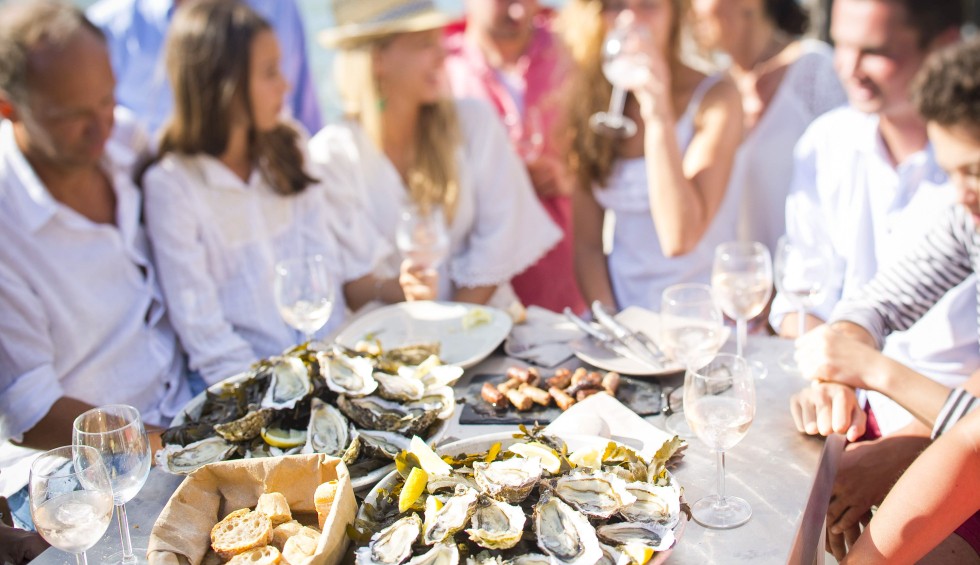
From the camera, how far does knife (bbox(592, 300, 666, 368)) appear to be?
2043 millimetres

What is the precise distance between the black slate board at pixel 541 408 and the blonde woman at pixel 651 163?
42.6 inches

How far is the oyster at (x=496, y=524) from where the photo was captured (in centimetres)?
122

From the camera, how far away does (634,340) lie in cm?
212

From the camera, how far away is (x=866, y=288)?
2.31 meters

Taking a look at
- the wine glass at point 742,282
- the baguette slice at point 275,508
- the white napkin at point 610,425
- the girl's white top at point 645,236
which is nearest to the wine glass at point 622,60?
the girl's white top at point 645,236

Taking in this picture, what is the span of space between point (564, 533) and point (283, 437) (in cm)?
64

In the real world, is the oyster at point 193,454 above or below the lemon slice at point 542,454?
below

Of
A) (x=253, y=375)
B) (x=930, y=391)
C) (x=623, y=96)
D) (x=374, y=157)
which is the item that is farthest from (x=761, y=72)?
(x=253, y=375)

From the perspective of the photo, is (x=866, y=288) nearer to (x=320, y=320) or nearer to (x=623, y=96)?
(x=623, y=96)

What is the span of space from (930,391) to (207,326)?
201 cm

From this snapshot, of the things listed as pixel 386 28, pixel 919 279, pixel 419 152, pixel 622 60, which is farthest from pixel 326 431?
pixel 386 28

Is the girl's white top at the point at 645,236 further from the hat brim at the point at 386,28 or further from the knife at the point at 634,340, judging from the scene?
the knife at the point at 634,340

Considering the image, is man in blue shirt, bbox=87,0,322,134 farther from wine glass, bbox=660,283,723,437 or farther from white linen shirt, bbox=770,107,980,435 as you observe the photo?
wine glass, bbox=660,283,723,437

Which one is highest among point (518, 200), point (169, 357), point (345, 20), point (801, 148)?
point (345, 20)
